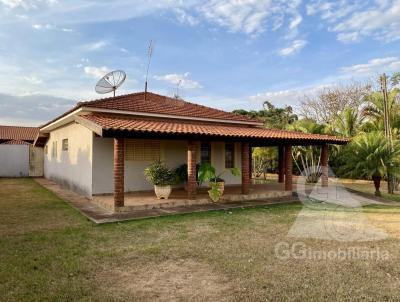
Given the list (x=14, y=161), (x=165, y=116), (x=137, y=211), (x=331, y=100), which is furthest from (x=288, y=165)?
(x=331, y=100)

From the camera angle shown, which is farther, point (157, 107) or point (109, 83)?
point (109, 83)

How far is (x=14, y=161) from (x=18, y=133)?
915cm

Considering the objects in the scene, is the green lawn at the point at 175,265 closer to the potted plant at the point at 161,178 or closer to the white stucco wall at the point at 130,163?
the potted plant at the point at 161,178

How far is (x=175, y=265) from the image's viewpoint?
17.4ft

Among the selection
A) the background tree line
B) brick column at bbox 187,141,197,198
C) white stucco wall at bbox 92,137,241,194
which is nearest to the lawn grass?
the background tree line

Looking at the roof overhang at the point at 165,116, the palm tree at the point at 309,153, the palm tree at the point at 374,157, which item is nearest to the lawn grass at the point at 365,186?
the palm tree at the point at 374,157

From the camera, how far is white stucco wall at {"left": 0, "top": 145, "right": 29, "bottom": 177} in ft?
83.2

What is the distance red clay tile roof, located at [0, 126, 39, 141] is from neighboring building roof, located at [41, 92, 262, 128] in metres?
18.3

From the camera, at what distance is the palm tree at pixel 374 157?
1431cm

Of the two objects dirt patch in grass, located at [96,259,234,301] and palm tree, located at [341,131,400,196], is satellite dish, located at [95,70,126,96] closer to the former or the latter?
dirt patch in grass, located at [96,259,234,301]

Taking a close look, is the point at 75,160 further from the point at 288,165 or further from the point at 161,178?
the point at 288,165

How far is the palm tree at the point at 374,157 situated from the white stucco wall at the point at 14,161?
24207 millimetres

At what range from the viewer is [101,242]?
21.4 ft

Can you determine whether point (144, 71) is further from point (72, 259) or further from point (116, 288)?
point (116, 288)
